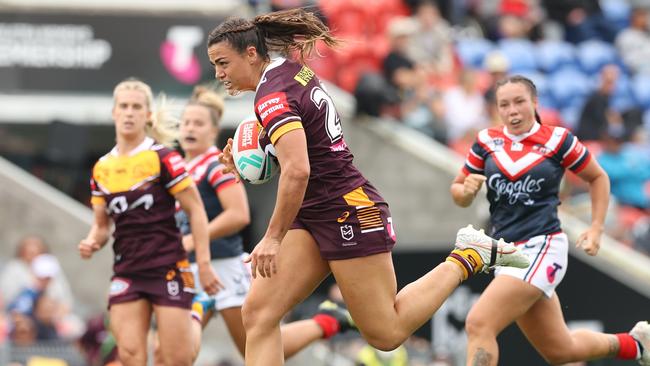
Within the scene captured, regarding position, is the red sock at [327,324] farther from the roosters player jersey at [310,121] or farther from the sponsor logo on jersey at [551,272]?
the roosters player jersey at [310,121]

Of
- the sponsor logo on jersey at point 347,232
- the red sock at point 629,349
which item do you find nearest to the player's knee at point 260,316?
the sponsor logo on jersey at point 347,232

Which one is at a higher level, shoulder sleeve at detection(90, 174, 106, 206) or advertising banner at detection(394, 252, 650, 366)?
shoulder sleeve at detection(90, 174, 106, 206)

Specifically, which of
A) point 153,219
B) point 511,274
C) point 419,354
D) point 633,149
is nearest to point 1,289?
point 419,354

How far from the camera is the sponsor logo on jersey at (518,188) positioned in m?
8.10

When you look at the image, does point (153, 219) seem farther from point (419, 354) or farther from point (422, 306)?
point (419, 354)

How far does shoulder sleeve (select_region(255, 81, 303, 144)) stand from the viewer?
650 centimetres

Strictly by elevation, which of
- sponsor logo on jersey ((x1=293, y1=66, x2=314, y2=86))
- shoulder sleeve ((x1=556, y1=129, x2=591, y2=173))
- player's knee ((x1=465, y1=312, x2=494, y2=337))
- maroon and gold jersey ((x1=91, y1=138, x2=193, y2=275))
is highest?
sponsor logo on jersey ((x1=293, y1=66, x2=314, y2=86))

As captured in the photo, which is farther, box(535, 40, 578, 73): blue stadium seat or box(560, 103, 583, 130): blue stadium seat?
box(535, 40, 578, 73): blue stadium seat

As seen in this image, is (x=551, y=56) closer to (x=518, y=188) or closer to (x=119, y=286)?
(x=518, y=188)

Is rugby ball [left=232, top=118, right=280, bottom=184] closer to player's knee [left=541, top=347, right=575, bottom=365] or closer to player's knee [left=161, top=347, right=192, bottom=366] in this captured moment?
player's knee [left=161, top=347, right=192, bottom=366]

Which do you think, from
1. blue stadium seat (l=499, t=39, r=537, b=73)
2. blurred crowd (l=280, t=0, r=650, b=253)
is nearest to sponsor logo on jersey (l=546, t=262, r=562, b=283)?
blurred crowd (l=280, t=0, r=650, b=253)

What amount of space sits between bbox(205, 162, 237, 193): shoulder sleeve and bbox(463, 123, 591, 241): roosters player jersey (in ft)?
6.30

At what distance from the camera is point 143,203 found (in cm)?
825

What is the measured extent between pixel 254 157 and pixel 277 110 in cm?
50
